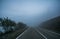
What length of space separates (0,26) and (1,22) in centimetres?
242

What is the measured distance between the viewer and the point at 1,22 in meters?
53.5

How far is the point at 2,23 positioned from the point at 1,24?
3.77 feet

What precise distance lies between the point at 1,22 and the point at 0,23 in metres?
0.49

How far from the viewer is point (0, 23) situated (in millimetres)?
53406

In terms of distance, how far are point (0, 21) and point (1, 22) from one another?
710mm

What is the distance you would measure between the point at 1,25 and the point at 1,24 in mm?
464

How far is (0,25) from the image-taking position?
172 ft

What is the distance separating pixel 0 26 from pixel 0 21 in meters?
3.02

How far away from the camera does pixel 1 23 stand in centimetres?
5372

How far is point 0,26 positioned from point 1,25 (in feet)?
4.81

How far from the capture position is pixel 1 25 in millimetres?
52875

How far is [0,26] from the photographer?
169ft

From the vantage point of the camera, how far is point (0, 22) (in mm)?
53031
